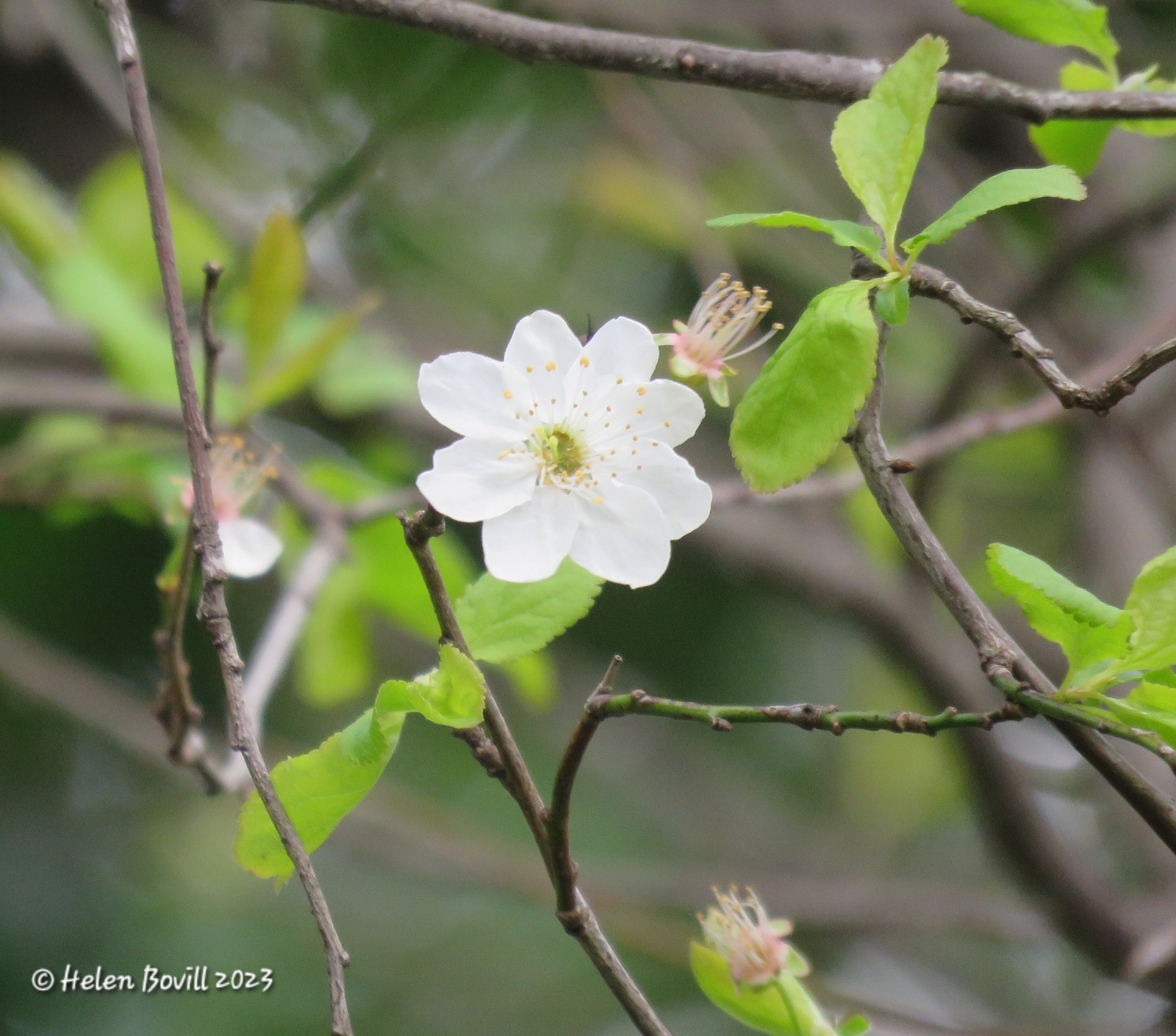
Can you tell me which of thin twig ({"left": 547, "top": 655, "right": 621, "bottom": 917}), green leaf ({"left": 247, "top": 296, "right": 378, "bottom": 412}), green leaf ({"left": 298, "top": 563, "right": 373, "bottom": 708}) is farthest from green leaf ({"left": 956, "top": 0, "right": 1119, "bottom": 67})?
green leaf ({"left": 298, "top": 563, "right": 373, "bottom": 708})

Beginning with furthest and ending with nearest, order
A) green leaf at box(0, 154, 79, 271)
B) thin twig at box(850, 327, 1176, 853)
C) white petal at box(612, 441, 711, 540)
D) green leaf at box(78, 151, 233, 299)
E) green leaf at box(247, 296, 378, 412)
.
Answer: green leaf at box(78, 151, 233, 299) < green leaf at box(0, 154, 79, 271) < green leaf at box(247, 296, 378, 412) < white petal at box(612, 441, 711, 540) < thin twig at box(850, 327, 1176, 853)

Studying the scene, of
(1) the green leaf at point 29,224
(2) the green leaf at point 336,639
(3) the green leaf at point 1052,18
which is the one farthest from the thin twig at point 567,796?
(1) the green leaf at point 29,224

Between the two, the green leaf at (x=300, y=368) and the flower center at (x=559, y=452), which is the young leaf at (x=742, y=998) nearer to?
the flower center at (x=559, y=452)

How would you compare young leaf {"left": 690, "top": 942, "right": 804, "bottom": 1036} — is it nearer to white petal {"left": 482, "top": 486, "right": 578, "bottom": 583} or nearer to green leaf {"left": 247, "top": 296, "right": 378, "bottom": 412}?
white petal {"left": 482, "top": 486, "right": 578, "bottom": 583}

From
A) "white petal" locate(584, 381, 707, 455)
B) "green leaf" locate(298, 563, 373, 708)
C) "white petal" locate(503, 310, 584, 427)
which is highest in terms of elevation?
"green leaf" locate(298, 563, 373, 708)

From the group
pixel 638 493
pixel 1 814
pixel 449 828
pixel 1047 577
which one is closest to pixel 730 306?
pixel 638 493

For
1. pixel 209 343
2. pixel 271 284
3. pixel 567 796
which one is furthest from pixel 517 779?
pixel 271 284

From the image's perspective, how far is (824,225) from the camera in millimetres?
543

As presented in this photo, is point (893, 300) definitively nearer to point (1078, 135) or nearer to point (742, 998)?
point (1078, 135)

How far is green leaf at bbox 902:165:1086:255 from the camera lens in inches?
21.0

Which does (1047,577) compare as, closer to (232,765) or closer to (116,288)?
(232,765)

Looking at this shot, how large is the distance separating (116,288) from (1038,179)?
1258 millimetres

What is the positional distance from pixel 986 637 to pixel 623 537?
19 cm

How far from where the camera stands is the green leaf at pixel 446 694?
20.1 inches
